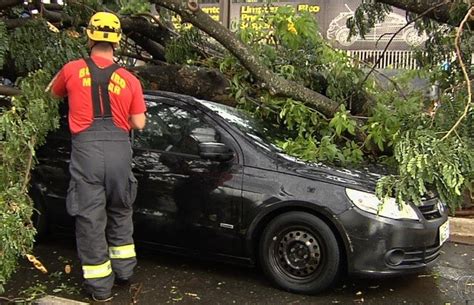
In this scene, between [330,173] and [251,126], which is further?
[251,126]

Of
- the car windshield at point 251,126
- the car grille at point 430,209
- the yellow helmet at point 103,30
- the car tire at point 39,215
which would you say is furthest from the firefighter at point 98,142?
the car grille at point 430,209

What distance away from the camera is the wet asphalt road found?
4.33m

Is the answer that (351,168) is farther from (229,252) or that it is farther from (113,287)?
(113,287)

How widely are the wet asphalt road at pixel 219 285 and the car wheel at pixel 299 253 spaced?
0.12 meters

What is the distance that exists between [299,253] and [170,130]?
1.49 metres

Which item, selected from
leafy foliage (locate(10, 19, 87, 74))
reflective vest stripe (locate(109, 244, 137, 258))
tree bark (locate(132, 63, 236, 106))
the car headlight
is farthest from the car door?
tree bark (locate(132, 63, 236, 106))

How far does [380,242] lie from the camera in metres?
4.14

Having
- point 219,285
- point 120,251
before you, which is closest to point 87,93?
point 120,251

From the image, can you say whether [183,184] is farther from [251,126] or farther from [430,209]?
[430,209]

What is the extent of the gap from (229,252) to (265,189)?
61cm

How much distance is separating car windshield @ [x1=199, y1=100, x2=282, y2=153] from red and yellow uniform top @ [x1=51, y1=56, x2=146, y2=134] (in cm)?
88

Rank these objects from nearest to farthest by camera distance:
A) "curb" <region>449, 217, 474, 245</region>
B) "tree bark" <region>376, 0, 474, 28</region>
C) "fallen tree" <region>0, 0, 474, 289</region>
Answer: "fallen tree" <region>0, 0, 474, 289</region> → "tree bark" <region>376, 0, 474, 28</region> → "curb" <region>449, 217, 474, 245</region>

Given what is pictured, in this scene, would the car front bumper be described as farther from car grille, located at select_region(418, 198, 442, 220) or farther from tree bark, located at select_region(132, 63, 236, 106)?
tree bark, located at select_region(132, 63, 236, 106)

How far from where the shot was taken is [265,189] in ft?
14.5
